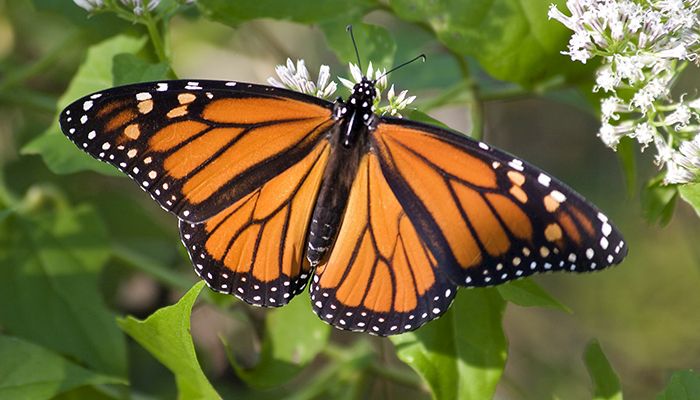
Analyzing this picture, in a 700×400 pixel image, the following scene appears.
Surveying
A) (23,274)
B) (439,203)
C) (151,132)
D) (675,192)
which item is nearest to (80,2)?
(151,132)

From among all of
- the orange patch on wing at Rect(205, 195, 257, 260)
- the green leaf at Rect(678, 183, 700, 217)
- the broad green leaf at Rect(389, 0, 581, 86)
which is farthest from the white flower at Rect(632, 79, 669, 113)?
the orange patch on wing at Rect(205, 195, 257, 260)

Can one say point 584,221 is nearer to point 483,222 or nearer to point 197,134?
point 483,222

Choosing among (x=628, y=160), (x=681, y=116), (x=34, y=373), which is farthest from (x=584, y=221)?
(x=34, y=373)

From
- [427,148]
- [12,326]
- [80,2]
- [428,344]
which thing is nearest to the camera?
[427,148]

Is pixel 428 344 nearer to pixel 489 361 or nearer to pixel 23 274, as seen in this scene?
pixel 489 361

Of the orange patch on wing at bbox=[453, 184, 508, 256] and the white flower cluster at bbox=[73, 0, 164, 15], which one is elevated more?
the white flower cluster at bbox=[73, 0, 164, 15]

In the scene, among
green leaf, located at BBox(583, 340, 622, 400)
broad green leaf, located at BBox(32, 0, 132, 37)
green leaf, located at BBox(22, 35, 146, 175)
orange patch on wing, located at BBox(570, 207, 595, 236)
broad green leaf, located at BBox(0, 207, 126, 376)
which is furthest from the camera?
broad green leaf, located at BBox(32, 0, 132, 37)

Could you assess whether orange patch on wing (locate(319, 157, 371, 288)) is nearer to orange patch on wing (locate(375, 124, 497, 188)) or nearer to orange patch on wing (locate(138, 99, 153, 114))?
orange patch on wing (locate(375, 124, 497, 188))
